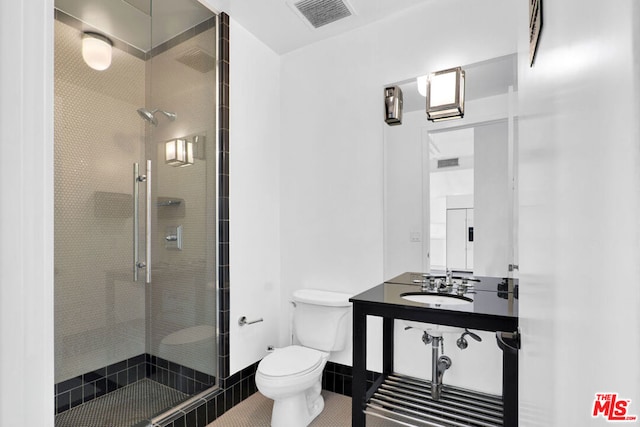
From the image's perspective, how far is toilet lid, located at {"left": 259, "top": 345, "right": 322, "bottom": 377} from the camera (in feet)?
5.85

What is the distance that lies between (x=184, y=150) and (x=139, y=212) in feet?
1.57

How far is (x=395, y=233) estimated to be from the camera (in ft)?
6.98

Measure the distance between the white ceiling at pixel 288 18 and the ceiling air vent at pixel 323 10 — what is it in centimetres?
4

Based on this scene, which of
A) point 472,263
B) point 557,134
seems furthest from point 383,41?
point 557,134

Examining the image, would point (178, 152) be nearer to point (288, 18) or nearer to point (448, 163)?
point (288, 18)

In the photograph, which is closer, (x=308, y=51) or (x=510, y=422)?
(x=510, y=422)

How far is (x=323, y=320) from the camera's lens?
2.19 m

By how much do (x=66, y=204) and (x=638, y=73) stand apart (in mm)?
2376

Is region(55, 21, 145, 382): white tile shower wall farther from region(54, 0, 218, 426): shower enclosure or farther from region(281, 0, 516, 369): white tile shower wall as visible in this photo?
region(281, 0, 516, 369): white tile shower wall

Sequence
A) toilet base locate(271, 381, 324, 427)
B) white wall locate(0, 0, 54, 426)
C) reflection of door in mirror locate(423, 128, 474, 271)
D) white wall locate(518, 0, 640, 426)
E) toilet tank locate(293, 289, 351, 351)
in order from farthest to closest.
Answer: toilet tank locate(293, 289, 351, 351)
reflection of door in mirror locate(423, 128, 474, 271)
toilet base locate(271, 381, 324, 427)
white wall locate(0, 0, 54, 426)
white wall locate(518, 0, 640, 426)

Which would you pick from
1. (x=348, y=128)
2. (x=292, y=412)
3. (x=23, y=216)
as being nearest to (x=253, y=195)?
(x=348, y=128)

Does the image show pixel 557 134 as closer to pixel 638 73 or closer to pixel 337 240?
pixel 638 73

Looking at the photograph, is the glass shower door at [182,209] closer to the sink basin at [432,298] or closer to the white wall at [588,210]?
the sink basin at [432,298]

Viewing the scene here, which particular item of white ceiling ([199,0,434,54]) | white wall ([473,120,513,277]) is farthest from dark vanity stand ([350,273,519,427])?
white ceiling ([199,0,434,54])
